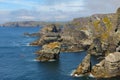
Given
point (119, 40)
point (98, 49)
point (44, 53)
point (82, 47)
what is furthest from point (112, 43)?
point (82, 47)

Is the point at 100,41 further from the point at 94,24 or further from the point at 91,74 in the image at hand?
the point at 91,74

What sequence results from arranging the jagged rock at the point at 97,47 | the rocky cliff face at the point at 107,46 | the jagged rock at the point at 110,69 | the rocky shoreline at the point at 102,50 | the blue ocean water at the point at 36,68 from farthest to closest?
the jagged rock at the point at 97,47
the blue ocean water at the point at 36,68
the rocky shoreline at the point at 102,50
the rocky cliff face at the point at 107,46
the jagged rock at the point at 110,69

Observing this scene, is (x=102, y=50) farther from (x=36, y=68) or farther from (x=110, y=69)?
(x=110, y=69)

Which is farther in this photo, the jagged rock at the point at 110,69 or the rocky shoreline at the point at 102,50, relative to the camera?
the rocky shoreline at the point at 102,50

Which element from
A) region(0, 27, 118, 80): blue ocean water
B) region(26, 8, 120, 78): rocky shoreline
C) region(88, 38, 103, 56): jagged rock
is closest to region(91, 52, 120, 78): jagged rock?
region(26, 8, 120, 78): rocky shoreline

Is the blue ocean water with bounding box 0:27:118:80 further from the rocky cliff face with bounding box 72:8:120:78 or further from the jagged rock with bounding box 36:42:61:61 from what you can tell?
the rocky cliff face with bounding box 72:8:120:78

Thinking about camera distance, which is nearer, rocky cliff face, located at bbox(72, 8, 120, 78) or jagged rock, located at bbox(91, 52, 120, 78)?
jagged rock, located at bbox(91, 52, 120, 78)

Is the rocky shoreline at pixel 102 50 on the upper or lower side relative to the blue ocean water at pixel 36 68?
upper

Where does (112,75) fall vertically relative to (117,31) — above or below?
below

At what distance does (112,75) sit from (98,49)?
47.0 metres

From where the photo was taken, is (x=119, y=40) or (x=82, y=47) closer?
(x=119, y=40)

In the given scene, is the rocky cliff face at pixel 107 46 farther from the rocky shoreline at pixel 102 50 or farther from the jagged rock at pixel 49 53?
the jagged rock at pixel 49 53

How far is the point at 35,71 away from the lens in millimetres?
126562

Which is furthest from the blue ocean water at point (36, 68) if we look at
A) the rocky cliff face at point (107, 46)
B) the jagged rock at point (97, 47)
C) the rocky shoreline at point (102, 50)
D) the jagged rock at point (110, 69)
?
the jagged rock at point (97, 47)
